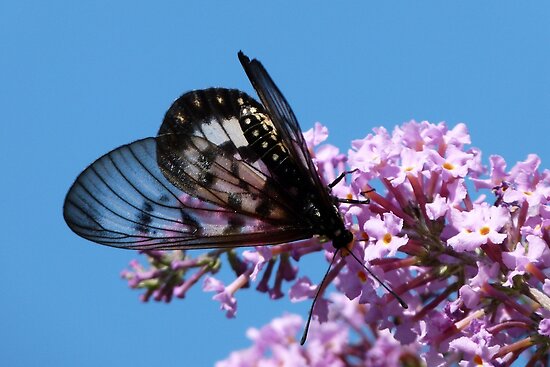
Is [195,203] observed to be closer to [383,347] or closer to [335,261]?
[335,261]

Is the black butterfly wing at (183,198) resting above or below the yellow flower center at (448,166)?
above

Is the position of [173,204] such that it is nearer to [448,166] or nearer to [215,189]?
[215,189]

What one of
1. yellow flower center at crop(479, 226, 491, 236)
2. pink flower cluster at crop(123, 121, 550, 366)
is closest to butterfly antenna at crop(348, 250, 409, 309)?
pink flower cluster at crop(123, 121, 550, 366)

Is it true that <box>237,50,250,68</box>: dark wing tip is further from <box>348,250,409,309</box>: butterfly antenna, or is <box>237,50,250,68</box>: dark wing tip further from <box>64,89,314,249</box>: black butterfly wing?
<box>348,250,409,309</box>: butterfly antenna

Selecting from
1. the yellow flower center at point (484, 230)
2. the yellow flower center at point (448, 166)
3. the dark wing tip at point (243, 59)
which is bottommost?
the yellow flower center at point (484, 230)

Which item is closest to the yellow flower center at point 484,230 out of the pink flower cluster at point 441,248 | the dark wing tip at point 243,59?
the pink flower cluster at point 441,248

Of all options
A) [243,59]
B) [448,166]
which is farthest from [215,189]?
[448,166]

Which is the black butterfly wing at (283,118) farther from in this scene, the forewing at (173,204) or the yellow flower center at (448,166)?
the yellow flower center at (448,166)
